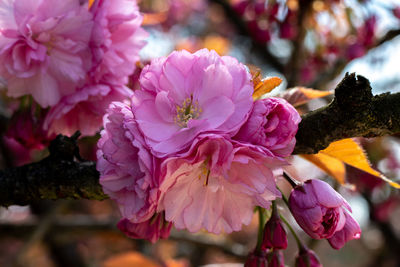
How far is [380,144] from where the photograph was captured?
2.83 m

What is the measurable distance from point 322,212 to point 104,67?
553 millimetres

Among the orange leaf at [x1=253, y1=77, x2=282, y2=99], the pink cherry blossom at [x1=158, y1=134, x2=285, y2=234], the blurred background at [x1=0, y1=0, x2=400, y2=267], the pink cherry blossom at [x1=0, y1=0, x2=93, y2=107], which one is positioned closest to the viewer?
the pink cherry blossom at [x1=158, y1=134, x2=285, y2=234]

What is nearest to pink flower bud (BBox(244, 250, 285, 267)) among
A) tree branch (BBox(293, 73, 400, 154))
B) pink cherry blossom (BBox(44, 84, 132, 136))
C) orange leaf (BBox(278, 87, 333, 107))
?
tree branch (BBox(293, 73, 400, 154))

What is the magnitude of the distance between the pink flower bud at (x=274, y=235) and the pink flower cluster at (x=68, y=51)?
44 centimetres

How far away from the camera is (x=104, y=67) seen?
88cm

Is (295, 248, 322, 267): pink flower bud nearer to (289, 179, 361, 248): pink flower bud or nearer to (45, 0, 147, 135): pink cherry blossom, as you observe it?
(289, 179, 361, 248): pink flower bud

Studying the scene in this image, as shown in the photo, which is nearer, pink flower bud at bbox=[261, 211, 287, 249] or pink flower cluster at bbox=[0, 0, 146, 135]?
pink flower bud at bbox=[261, 211, 287, 249]

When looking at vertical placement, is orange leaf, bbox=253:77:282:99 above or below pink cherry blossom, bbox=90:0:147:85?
above

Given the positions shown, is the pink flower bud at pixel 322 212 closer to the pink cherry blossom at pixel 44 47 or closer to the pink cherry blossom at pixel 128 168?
the pink cherry blossom at pixel 128 168

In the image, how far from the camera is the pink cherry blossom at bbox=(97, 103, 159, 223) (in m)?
0.58

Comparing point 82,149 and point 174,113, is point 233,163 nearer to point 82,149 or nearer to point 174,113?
point 174,113

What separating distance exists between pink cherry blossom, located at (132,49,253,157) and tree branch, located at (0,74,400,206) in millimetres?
175

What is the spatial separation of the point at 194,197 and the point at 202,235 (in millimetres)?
2155

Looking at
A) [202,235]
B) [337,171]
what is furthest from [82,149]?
[337,171]
